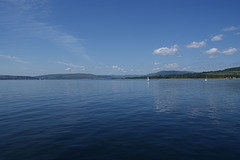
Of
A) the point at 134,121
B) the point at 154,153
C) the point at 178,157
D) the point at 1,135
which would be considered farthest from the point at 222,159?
the point at 1,135

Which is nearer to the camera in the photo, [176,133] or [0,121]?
[176,133]

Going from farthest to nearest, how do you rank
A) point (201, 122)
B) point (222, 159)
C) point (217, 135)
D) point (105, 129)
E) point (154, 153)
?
point (201, 122), point (105, 129), point (217, 135), point (154, 153), point (222, 159)

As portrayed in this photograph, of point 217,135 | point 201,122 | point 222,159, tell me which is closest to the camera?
point 222,159

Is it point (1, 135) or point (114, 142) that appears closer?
point (114, 142)

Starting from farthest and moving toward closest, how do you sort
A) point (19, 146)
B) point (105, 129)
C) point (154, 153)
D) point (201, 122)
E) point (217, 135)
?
point (201, 122) → point (105, 129) → point (217, 135) → point (19, 146) → point (154, 153)

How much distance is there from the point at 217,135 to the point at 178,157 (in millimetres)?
8195

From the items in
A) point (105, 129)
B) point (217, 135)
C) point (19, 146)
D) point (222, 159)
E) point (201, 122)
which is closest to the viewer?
point (222, 159)

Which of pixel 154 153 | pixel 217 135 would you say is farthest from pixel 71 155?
pixel 217 135

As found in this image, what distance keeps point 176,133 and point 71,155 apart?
12.7 meters

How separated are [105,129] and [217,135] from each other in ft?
46.2

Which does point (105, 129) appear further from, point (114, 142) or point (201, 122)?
point (201, 122)

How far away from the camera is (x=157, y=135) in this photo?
690 inches

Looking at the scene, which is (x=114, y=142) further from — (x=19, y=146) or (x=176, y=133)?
(x=19, y=146)

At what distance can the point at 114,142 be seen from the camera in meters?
15.6
